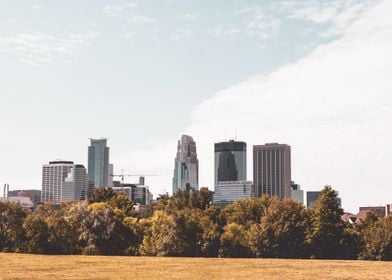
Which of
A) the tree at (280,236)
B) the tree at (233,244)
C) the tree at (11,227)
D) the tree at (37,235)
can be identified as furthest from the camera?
the tree at (11,227)

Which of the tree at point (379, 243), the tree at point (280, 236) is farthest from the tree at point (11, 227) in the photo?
the tree at point (379, 243)

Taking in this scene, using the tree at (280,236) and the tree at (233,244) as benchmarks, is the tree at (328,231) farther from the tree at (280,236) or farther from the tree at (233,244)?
the tree at (233,244)

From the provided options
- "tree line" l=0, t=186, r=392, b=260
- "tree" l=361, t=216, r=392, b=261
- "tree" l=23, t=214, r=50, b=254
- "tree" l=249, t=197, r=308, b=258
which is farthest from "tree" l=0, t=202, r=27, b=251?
"tree" l=361, t=216, r=392, b=261

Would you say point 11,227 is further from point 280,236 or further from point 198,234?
point 280,236

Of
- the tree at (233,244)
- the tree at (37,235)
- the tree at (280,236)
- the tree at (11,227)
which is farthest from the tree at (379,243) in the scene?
the tree at (11,227)

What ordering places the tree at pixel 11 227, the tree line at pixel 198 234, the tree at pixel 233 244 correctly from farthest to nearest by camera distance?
the tree at pixel 11 227
the tree at pixel 233 244
the tree line at pixel 198 234

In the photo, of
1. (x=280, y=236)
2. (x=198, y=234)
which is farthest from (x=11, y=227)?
(x=280, y=236)

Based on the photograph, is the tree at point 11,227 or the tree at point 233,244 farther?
the tree at point 11,227

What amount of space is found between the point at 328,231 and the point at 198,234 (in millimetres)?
19672

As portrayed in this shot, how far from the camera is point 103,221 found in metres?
97.8

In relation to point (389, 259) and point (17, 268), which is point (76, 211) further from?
point (389, 259)

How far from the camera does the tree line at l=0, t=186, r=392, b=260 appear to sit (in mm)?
91875

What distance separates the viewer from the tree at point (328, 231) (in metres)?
91.6

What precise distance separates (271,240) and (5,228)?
137ft
